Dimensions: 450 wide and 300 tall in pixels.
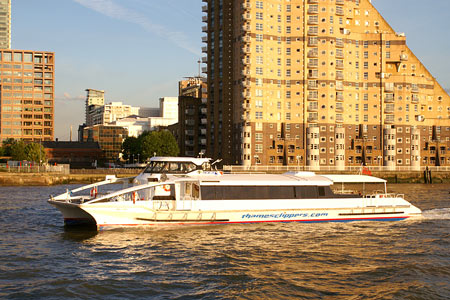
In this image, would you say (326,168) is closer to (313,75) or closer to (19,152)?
(313,75)

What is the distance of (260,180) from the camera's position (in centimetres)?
3575

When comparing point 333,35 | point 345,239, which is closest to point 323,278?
point 345,239

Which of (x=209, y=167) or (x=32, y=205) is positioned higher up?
(x=209, y=167)

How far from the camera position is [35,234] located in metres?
31.8

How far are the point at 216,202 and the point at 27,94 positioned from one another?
172896mm

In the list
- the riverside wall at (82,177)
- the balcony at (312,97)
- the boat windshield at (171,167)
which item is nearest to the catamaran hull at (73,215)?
the boat windshield at (171,167)

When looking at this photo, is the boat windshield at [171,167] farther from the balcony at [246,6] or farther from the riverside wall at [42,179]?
the balcony at [246,6]

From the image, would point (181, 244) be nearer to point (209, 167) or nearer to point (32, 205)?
point (209, 167)

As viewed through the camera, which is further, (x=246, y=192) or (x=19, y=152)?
(x=19, y=152)

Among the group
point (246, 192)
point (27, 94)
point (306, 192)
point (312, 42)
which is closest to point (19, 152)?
point (27, 94)

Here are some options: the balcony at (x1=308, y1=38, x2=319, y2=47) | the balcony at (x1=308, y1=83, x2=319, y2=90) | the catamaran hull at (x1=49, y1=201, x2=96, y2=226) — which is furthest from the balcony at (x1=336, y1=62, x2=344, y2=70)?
the catamaran hull at (x1=49, y1=201, x2=96, y2=226)

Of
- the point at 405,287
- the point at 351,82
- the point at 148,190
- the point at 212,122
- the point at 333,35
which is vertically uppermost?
the point at 333,35

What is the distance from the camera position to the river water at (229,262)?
20672mm

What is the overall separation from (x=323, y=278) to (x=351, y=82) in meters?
98.5
